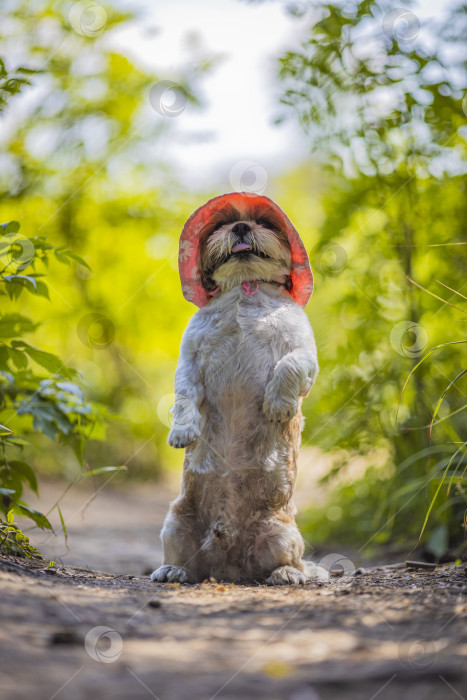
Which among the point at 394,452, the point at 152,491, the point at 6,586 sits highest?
the point at 6,586

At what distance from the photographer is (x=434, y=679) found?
5.30 feet

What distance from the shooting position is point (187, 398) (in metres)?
3.46

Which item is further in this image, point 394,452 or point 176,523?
point 394,452

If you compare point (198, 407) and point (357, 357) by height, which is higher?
point (198, 407)

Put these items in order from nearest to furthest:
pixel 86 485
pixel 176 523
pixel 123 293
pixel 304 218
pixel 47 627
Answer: pixel 47 627
pixel 176 523
pixel 86 485
pixel 123 293
pixel 304 218

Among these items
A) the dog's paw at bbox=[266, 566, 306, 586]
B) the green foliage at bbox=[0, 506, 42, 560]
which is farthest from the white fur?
the green foliage at bbox=[0, 506, 42, 560]

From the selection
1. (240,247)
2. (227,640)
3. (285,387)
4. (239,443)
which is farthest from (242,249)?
(227,640)

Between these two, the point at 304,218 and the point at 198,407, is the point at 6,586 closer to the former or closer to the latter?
the point at 198,407

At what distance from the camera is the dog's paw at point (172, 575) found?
3330 millimetres

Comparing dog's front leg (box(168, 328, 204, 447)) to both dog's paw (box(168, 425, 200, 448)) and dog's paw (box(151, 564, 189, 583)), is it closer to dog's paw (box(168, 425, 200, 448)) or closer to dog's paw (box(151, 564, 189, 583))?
dog's paw (box(168, 425, 200, 448))

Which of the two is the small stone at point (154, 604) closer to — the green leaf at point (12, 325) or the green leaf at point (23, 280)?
the green leaf at point (23, 280)

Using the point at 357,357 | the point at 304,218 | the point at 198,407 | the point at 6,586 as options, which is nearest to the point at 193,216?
the point at 198,407

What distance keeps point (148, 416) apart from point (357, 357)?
698cm

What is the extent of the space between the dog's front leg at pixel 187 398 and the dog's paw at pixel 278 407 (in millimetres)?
365
